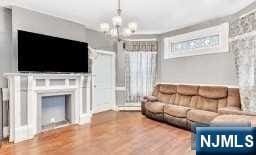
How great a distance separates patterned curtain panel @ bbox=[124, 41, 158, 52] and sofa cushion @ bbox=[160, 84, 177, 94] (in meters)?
1.33

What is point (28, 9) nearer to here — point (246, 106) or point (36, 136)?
point (36, 136)

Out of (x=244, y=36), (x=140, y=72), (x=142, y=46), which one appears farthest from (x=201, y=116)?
(x=142, y=46)

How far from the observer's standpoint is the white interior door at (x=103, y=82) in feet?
20.7

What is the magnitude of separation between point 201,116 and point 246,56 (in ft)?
4.57

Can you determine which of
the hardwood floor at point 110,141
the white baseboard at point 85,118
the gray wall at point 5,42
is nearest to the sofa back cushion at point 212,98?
the hardwood floor at point 110,141

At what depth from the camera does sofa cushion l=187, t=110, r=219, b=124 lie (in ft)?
13.1

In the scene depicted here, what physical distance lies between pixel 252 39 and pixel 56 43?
3.77 meters

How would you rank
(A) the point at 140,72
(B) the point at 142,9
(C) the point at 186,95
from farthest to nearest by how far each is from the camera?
1. (A) the point at 140,72
2. (C) the point at 186,95
3. (B) the point at 142,9

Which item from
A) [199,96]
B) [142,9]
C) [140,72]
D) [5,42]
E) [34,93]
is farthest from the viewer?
[140,72]

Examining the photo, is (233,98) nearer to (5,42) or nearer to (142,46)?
(142,46)

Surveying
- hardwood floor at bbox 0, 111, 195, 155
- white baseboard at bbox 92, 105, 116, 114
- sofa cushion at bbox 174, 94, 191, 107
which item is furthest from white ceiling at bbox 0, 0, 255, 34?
white baseboard at bbox 92, 105, 116, 114

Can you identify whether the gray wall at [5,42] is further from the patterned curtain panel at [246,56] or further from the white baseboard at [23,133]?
the patterned curtain panel at [246,56]

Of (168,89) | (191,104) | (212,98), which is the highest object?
(168,89)

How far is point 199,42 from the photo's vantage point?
17.4ft
